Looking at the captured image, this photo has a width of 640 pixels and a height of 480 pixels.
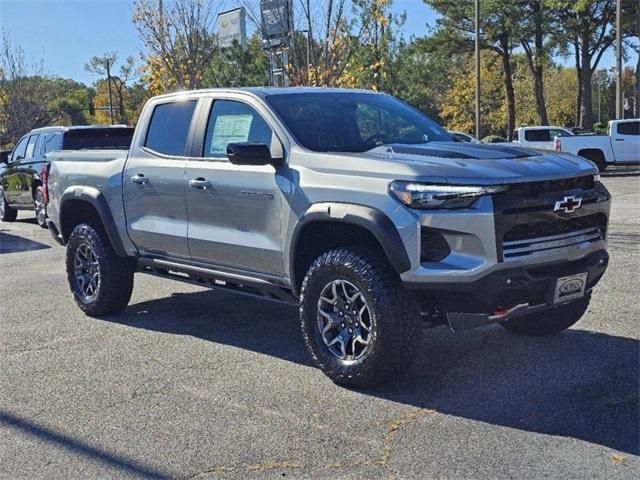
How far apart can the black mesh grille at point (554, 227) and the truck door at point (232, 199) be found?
1614 mm

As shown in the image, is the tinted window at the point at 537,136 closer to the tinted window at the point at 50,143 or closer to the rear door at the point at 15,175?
the rear door at the point at 15,175

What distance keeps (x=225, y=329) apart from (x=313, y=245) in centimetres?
171

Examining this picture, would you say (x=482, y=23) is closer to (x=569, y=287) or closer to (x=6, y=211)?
(x=6, y=211)

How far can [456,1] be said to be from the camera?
1539 inches

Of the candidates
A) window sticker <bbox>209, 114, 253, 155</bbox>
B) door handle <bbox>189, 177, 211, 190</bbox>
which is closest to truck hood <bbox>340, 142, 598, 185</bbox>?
window sticker <bbox>209, 114, 253, 155</bbox>

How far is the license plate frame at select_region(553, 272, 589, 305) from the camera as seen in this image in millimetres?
4734

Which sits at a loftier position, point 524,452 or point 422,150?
point 422,150

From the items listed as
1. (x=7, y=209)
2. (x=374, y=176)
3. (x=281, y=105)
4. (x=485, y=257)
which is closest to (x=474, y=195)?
(x=485, y=257)

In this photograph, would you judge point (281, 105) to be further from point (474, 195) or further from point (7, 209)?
point (7, 209)

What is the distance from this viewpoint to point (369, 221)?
185 inches

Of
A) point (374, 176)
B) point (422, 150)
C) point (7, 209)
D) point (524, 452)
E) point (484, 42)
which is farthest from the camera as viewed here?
point (484, 42)

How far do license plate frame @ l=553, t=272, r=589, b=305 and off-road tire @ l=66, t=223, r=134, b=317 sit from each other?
155 inches

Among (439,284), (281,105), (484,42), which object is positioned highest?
(484,42)

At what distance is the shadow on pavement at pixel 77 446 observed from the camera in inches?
154
